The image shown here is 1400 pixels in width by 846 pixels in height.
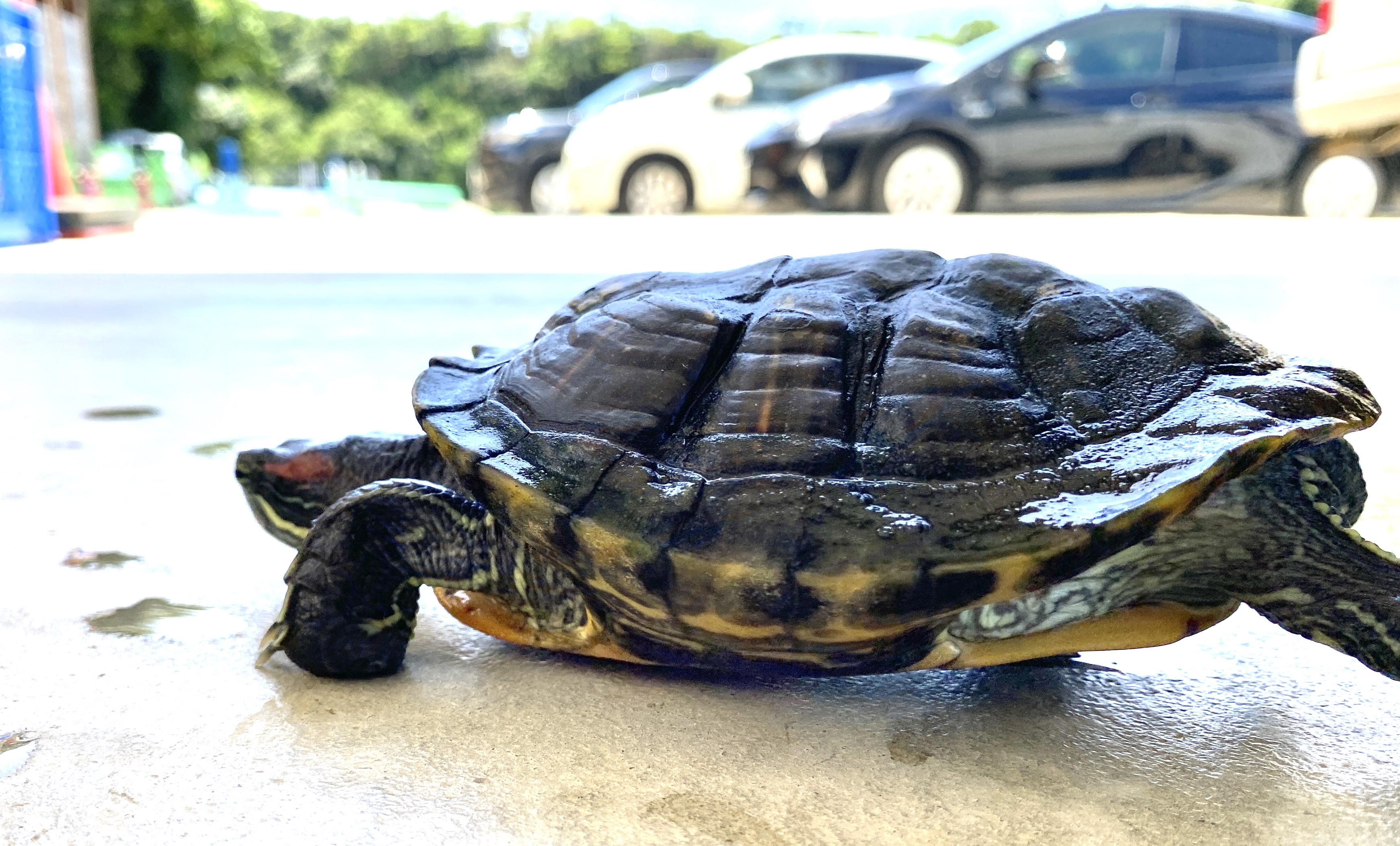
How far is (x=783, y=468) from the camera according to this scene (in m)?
1.01

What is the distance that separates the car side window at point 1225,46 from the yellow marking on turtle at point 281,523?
323cm

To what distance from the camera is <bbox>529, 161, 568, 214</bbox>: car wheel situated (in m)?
5.04

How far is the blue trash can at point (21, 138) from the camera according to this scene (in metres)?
4.41

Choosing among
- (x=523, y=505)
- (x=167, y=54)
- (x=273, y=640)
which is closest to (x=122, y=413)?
(x=273, y=640)

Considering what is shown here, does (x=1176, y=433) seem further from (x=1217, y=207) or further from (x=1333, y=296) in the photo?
(x=1217, y=207)

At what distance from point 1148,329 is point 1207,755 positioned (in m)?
0.44

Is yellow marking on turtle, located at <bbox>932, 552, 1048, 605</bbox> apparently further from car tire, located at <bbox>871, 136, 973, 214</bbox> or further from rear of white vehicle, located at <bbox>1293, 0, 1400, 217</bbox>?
car tire, located at <bbox>871, 136, 973, 214</bbox>

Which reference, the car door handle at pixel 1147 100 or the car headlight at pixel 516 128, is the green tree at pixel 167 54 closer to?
the car headlight at pixel 516 128

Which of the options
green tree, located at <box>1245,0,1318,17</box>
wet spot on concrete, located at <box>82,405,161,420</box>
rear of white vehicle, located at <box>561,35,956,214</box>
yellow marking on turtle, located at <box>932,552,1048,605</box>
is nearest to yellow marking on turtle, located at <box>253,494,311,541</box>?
yellow marking on turtle, located at <box>932,552,1048,605</box>

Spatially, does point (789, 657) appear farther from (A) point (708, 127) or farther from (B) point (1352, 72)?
(A) point (708, 127)

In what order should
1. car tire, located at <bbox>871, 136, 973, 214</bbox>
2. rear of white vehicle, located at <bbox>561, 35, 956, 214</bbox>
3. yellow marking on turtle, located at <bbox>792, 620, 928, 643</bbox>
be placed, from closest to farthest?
yellow marking on turtle, located at <bbox>792, 620, 928, 643</bbox> → car tire, located at <bbox>871, 136, 973, 214</bbox> → rear of white vehicle, located at <bbox>561, 35, 956, 214</bbox>

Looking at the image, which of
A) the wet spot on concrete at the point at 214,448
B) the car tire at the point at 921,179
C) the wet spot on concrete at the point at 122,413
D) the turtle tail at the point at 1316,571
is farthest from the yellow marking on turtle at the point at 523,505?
the car tire at the point at 921,179

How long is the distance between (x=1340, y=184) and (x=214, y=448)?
10.8ft

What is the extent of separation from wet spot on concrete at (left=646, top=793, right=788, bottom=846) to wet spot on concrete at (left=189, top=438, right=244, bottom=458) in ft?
5.50
